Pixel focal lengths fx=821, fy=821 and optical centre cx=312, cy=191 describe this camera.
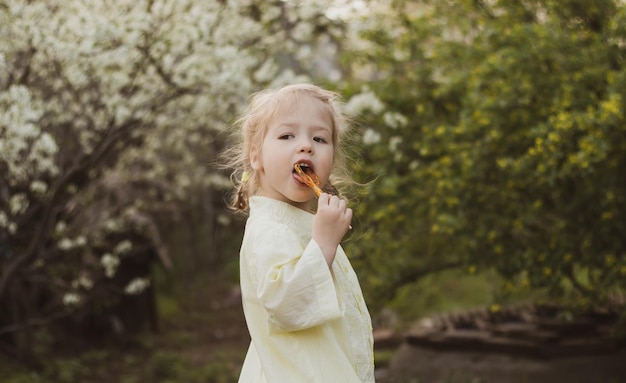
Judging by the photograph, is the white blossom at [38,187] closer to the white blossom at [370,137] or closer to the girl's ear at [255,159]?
the white blossom at [370,137]

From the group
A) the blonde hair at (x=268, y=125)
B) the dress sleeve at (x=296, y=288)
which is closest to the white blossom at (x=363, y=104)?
the blonde hair at (x=268, y=125)

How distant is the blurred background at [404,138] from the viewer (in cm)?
516

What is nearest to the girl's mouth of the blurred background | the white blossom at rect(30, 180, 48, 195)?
the blurred background

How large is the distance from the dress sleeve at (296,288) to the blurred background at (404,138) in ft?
6.15

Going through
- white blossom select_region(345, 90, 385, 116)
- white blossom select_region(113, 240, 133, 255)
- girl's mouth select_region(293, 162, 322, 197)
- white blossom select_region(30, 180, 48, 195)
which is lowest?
white blossom select_region(113, 240, 133, 255)

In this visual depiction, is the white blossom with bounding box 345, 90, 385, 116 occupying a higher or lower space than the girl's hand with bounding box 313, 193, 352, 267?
higher

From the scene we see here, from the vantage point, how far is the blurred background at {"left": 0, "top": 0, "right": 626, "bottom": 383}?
203 inches

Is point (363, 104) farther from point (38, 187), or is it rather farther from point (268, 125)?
point (268, 125)

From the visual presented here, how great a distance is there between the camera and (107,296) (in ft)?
31.2

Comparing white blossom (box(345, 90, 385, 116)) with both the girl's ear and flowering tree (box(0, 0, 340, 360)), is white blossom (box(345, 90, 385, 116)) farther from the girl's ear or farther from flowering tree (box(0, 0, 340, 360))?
the girl's ear

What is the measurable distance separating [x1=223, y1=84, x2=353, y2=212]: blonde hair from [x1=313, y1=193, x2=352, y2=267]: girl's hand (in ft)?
1.02

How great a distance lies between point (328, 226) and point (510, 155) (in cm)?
354

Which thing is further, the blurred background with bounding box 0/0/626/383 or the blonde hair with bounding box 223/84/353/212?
the blurred background with bounding box 0/0/626/383

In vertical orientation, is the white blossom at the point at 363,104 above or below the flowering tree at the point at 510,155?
above
